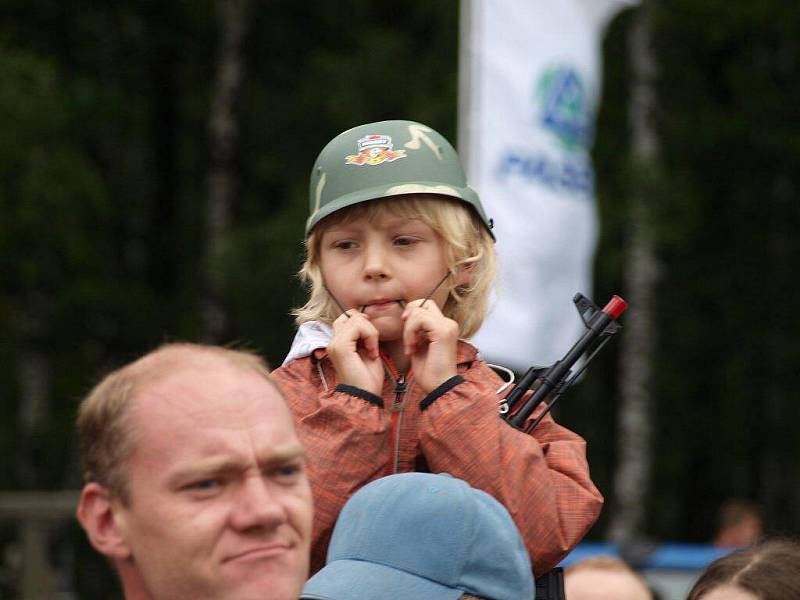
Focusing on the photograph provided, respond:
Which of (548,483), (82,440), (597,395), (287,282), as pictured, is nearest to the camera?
(82,440)

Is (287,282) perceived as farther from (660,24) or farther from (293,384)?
(293,384)

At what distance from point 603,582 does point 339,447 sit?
219 cm

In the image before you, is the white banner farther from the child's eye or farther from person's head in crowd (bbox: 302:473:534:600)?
person's head in crowd (bbox: 302:473:534:600)

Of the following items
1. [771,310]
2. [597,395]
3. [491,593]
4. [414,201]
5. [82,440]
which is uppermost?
[414,201]

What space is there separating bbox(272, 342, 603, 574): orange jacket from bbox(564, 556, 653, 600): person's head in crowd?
5.83 feet

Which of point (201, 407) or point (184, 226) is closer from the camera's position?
point (201, 407)

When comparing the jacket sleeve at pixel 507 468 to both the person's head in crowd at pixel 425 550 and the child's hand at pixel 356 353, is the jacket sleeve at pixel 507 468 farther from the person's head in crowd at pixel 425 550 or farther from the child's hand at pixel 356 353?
the person's head in crowd at pixel 425 550

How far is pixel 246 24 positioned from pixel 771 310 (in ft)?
26.2

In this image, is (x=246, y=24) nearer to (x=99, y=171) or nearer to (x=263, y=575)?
(x=99, y=171)

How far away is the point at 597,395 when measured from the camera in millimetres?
22734

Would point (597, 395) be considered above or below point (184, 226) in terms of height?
below

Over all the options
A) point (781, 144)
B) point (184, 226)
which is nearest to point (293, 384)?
point (781, 144)

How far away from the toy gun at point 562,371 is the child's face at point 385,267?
0.81 feet

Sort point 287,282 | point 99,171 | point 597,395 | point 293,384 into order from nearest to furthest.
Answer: point 293,384
point 287,282
point 99,171
point 597,395
